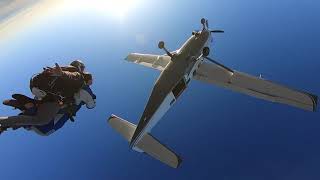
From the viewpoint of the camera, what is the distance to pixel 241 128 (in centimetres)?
2583

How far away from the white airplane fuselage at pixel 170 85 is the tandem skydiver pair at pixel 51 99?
741 cm

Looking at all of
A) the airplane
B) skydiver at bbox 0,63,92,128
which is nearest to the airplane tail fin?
the airplane

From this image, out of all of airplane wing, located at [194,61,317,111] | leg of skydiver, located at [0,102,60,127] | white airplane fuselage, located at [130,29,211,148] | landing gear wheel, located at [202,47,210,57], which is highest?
airplane wing, located at [194,61,317,111]

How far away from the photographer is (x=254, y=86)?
18766mm

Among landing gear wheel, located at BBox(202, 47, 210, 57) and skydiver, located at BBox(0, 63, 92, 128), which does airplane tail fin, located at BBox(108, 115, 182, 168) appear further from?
skydiver, located at BBox(0, 63, 92, 128)

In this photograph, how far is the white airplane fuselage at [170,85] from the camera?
15.6 m

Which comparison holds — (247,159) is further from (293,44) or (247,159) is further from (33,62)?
(33,62)

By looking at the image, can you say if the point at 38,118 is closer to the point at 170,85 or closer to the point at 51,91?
the point at 51,91

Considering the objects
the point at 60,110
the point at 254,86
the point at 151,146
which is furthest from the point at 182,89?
the point at 60,110

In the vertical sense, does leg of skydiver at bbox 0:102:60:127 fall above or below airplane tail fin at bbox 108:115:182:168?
below

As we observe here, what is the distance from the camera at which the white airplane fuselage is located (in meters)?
15.6

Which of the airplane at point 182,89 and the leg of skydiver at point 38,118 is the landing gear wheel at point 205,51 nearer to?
the airplane at point 182,89

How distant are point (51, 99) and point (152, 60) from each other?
15595 mm

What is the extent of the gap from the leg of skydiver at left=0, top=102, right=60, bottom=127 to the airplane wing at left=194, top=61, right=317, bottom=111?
1337cm
